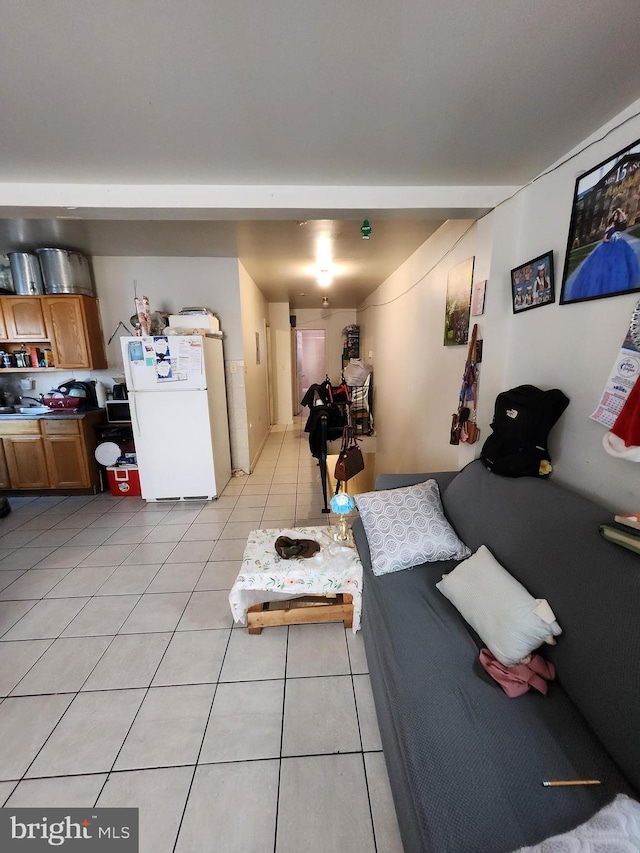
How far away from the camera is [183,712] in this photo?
1.32 m

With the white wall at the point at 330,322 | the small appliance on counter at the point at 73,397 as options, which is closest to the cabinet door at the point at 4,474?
the small appliance on counter at the point at 73,397

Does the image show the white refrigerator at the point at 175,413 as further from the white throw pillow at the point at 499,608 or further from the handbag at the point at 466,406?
the white throw pillow at the point at 499,608

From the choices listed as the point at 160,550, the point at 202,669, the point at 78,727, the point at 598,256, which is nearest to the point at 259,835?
the point at 202,669

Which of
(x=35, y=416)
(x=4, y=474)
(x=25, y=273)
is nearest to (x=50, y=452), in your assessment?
(x=35, y=416)

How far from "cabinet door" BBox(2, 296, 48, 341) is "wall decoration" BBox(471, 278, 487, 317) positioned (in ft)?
12.6

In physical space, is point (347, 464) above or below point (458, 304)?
below

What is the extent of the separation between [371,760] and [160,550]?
1915mm

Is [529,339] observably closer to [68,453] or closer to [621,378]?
[621,378]

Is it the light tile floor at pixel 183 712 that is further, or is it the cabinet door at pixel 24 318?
the cabinet door at pixel 24 318

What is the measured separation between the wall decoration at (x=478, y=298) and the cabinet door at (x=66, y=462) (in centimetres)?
370

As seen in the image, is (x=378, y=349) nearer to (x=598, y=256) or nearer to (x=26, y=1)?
(x=598, y=256)

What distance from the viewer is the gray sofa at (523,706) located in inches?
29.3

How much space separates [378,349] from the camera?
197 inches

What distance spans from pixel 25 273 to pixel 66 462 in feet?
6.03
